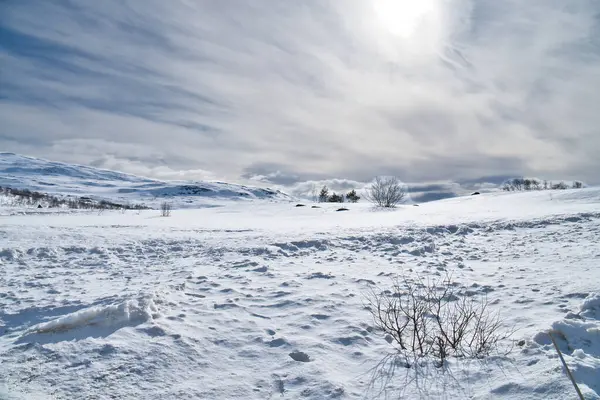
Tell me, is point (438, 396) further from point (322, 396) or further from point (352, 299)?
point (352, 299)

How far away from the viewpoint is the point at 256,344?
17.3 feet

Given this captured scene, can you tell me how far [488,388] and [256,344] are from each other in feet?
9.63

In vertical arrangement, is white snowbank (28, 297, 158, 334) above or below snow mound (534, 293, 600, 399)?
below

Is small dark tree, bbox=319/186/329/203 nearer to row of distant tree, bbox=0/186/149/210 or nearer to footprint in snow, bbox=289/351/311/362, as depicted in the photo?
row of distant tree, bbox=0/186/149/210

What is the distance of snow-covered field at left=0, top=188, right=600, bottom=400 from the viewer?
4.10 m

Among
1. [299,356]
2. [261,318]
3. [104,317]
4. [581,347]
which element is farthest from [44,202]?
[581,347]

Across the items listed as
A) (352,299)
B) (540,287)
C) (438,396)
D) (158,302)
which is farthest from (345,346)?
(540,287)

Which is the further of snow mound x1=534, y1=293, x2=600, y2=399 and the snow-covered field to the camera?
the snow-covered field

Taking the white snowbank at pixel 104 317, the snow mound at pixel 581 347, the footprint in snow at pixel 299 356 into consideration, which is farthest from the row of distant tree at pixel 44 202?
the snow mound at pixel 581 347

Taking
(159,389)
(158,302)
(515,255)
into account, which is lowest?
(159,389)

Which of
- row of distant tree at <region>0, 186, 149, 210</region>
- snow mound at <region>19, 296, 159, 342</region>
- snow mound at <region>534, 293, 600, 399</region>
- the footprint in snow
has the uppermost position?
row of distant tree at <region>0, 186, 149, 210</region>

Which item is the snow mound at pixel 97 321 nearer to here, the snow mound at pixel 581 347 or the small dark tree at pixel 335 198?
the snow mound at pixel 581 347

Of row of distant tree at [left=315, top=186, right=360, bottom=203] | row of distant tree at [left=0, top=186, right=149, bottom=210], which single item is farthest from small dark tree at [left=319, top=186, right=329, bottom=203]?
row of distant tree at [left=0, top=186, right=149, bottom=210]

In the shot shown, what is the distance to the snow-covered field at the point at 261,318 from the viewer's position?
4.10 m
